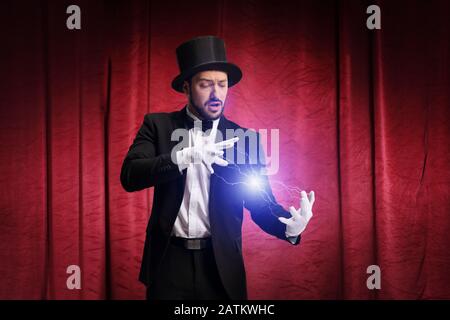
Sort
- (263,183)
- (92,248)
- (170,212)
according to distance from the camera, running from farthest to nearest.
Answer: (92,248) < (263,183) < (170,212)

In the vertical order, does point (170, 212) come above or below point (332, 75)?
below

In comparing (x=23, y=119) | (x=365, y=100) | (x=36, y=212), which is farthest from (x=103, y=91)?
(x=365, y=100)

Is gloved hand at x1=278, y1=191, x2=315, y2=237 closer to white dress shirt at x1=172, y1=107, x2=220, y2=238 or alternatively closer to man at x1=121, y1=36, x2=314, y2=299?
man at x1=121, y1=36, x2=314, y2=299

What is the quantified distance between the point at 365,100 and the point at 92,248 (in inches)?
73.2

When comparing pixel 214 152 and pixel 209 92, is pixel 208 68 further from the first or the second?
pixel 214 152

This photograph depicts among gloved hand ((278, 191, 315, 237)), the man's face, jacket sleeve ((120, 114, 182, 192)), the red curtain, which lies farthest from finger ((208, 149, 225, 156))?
the red curtain

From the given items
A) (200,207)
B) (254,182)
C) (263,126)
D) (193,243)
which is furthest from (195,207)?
(263,126)

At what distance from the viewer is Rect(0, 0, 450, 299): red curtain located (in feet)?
8.08

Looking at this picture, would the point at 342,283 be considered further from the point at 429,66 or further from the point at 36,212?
the point at 36,212

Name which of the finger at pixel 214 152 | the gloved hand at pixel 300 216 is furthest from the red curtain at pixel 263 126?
the finger at pixel 214 152

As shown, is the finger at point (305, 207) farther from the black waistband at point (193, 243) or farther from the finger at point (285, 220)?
the black waistband at point (193, 243)

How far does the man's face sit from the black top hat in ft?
0.08

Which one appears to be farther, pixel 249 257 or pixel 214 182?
pixel 249 257

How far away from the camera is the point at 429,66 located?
2.58 m
